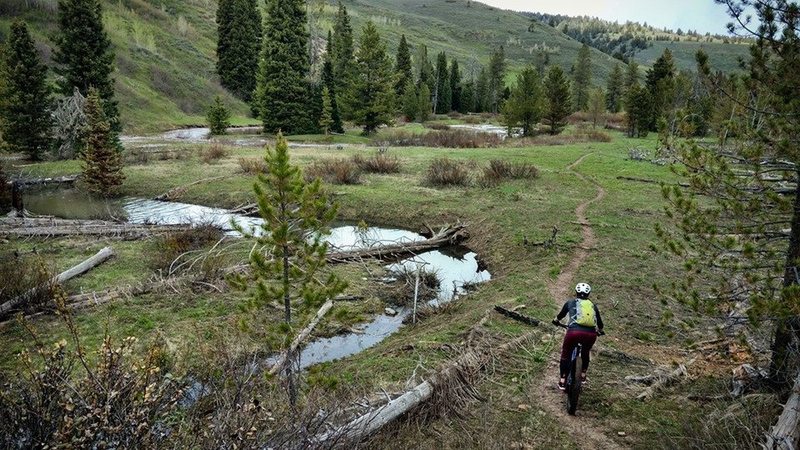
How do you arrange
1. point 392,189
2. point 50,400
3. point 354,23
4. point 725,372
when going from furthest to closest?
point 354,23
point 392,189
point 725,372
point 50,400

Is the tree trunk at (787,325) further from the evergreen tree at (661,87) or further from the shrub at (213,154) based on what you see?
the evergreen tree at (661,87)

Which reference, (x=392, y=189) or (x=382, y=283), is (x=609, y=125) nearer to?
(x=392, y=189)

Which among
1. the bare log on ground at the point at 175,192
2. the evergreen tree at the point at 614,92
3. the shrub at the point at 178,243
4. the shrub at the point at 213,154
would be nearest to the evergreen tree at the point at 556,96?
the evergreen tree at the point at 614,92

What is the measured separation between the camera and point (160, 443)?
421 centimetres

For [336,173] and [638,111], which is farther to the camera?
[638,111]

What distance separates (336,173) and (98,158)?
12.4 metres

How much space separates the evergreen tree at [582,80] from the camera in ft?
282

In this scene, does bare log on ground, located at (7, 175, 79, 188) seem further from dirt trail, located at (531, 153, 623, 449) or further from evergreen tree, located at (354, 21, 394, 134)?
evergreen tree, located at (354, 21, 394, 134)

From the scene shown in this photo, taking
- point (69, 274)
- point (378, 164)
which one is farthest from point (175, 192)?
point (69, 274)

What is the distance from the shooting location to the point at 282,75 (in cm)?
5122

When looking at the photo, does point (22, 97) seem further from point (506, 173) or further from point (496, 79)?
point (496, 79)

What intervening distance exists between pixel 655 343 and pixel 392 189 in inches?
713

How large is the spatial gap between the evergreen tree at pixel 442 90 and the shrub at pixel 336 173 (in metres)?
63.0

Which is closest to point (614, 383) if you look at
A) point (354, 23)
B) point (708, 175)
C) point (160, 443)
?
point (708, 175)
